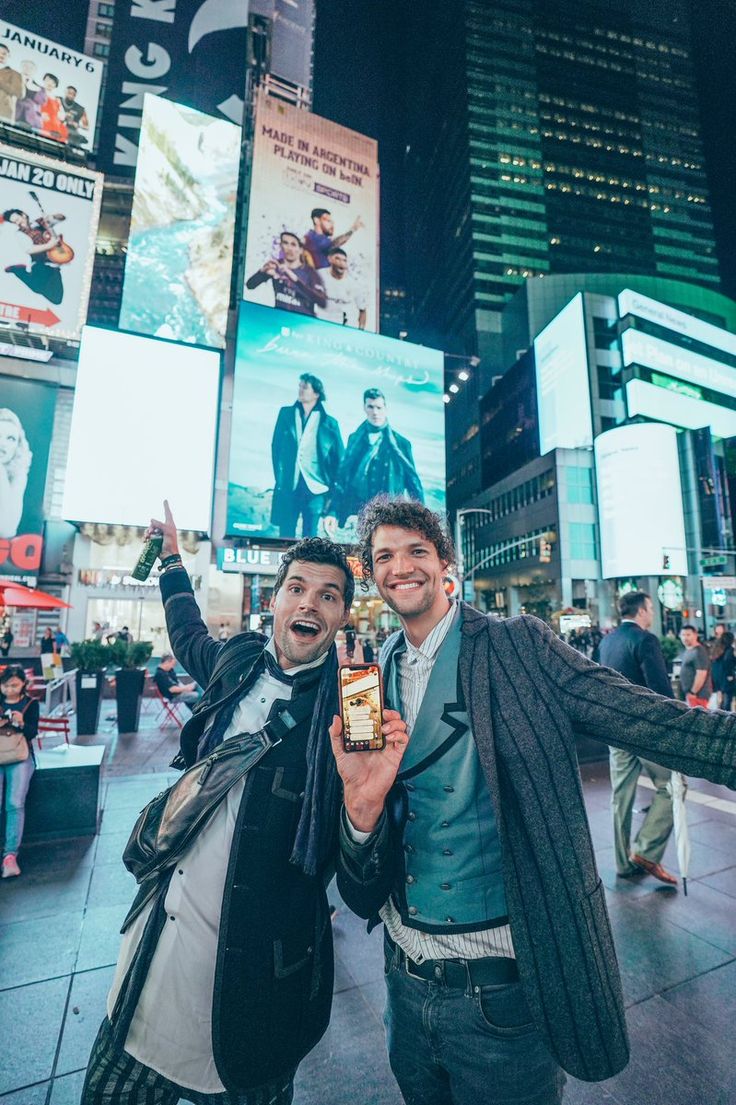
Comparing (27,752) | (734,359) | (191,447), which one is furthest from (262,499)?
(734,359)

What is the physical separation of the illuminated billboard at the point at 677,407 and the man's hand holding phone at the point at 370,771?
175ft

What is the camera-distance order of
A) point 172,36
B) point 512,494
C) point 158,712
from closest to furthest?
point 158,712, point 172,36, point 512,494

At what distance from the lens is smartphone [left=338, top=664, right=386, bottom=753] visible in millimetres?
1539

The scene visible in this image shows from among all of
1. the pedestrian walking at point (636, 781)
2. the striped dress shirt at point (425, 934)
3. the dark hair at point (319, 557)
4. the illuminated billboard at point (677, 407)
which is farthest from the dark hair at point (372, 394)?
the illuminated billboard at point (677, 407)

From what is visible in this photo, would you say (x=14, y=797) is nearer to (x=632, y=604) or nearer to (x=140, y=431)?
(x=632, y=604)

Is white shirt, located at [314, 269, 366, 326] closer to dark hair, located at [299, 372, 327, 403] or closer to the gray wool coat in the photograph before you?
dark hair, located at [299, 372, 327, 403]

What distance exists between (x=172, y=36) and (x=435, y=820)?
38.9 m

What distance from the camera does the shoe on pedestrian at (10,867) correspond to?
14.5ft

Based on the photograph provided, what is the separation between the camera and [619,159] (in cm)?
9000

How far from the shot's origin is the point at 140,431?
2173cm

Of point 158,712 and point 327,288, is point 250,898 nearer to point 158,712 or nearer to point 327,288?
point 158,712

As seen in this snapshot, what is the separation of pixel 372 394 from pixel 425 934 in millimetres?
27893

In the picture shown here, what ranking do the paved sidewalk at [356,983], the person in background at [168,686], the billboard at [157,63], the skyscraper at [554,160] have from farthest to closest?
the skyscraper at [554,160] < the billboard at [157,63] < the person in background at [168,686] < the paved sidewalk at [356,983]

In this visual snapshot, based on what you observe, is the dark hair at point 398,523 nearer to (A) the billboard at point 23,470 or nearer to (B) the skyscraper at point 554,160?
(A) the billboard at point 23,470
